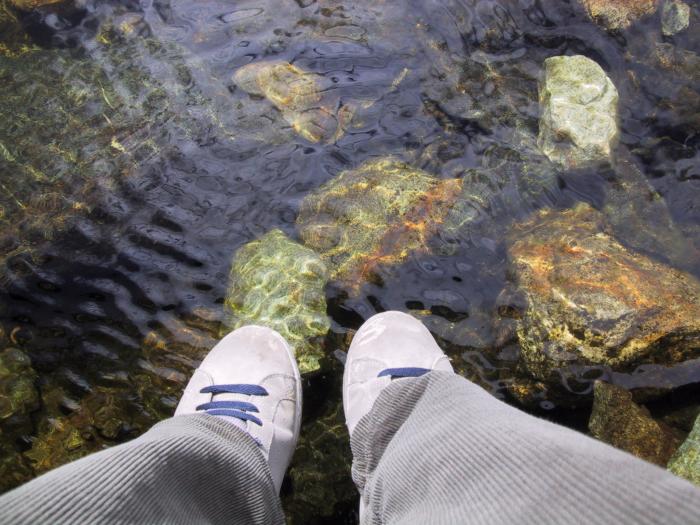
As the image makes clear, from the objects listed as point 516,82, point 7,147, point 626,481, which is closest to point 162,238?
point 7,147

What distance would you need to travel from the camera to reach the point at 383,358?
9.68 ft

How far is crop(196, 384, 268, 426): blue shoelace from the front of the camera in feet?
8.82

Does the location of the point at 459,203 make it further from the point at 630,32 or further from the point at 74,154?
the point at 74,154

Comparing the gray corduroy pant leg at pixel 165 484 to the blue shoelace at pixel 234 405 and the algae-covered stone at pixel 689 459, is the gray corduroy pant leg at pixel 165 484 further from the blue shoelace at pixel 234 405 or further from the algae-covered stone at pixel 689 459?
the algae-covered stone at pixel 689 459

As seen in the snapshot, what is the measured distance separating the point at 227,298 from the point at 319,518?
4.51ft

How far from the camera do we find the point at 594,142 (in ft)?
11.4

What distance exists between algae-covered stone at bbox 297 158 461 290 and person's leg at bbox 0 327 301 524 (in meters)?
0.66

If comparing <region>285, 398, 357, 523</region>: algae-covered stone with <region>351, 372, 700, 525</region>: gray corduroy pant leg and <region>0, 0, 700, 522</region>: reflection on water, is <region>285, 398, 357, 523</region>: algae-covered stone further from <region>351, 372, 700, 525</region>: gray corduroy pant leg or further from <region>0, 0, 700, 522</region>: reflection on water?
<region>351, 372, 700, 525</region>: gray corduroy pant leg

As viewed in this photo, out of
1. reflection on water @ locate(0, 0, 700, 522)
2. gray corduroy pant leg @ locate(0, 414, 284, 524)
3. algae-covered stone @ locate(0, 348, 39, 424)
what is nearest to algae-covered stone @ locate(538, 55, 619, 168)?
reflection on water @ locate(0, 0, 700, 522)

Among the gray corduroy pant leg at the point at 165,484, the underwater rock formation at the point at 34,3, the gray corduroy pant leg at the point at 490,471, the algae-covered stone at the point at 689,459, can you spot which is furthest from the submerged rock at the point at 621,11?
the underwater rock formation at the point at 34,3

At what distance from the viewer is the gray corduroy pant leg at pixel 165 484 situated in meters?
1.42

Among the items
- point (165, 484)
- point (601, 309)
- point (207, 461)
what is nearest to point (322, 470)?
point (207, 461)

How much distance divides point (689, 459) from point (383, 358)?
4.91ft

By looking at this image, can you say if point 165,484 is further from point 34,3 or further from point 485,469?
point 34,3
